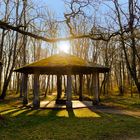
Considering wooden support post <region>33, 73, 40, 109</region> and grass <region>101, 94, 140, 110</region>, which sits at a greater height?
wooden support post <region>33, 73, 40, 109</region>

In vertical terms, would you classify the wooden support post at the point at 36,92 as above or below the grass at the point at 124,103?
above

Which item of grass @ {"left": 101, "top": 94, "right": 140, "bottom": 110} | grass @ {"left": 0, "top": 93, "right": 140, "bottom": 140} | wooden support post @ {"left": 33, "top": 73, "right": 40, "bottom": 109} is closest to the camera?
grass @ {"left": 0, "top": 93, "right": 140, "bottom": 140}

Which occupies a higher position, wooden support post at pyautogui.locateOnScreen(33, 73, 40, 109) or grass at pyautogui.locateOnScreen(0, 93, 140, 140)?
wooden support post at pyautogui.locateOnScreen(33, 73, 40, 109)

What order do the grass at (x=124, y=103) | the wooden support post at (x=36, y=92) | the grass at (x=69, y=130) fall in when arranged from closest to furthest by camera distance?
the grass at (x=69, y=130) → the wooden support post at (x=36, y=92) → the grass at (x=124, y=103)

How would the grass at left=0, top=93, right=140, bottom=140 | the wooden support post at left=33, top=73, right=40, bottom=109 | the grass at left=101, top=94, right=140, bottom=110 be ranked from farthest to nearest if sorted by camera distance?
the grass at left=101, top=94, right=140, bottom=110 → the wooden support post at left=33, top=73, right=40, bottom=109 → the grass at left=0, top=93, right=140, bottom=140

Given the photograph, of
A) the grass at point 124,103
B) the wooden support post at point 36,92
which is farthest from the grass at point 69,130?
Answer: the grass at point 124,103

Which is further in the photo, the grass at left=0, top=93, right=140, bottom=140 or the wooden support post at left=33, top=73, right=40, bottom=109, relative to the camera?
the wooden support post at left=33, top=73, right=40, bottom=109

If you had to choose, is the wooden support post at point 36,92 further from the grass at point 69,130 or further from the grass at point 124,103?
the grass at point 69,130

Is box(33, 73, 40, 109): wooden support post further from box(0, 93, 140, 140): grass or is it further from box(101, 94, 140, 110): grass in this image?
box(0, 93, 140, 140): grass

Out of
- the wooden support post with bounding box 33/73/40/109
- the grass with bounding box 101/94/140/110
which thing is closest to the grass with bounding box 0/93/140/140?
the wooden support post with bounding box 33/73/40/109

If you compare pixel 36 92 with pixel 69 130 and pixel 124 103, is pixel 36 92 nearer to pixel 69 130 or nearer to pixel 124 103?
pixel 124 103

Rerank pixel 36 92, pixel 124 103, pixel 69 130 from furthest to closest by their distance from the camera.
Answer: pixel 124 103, pixel 36 92, pixel 69 130

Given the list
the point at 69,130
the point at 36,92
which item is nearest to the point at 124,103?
the point at 36,92

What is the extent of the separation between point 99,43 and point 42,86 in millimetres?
19798
